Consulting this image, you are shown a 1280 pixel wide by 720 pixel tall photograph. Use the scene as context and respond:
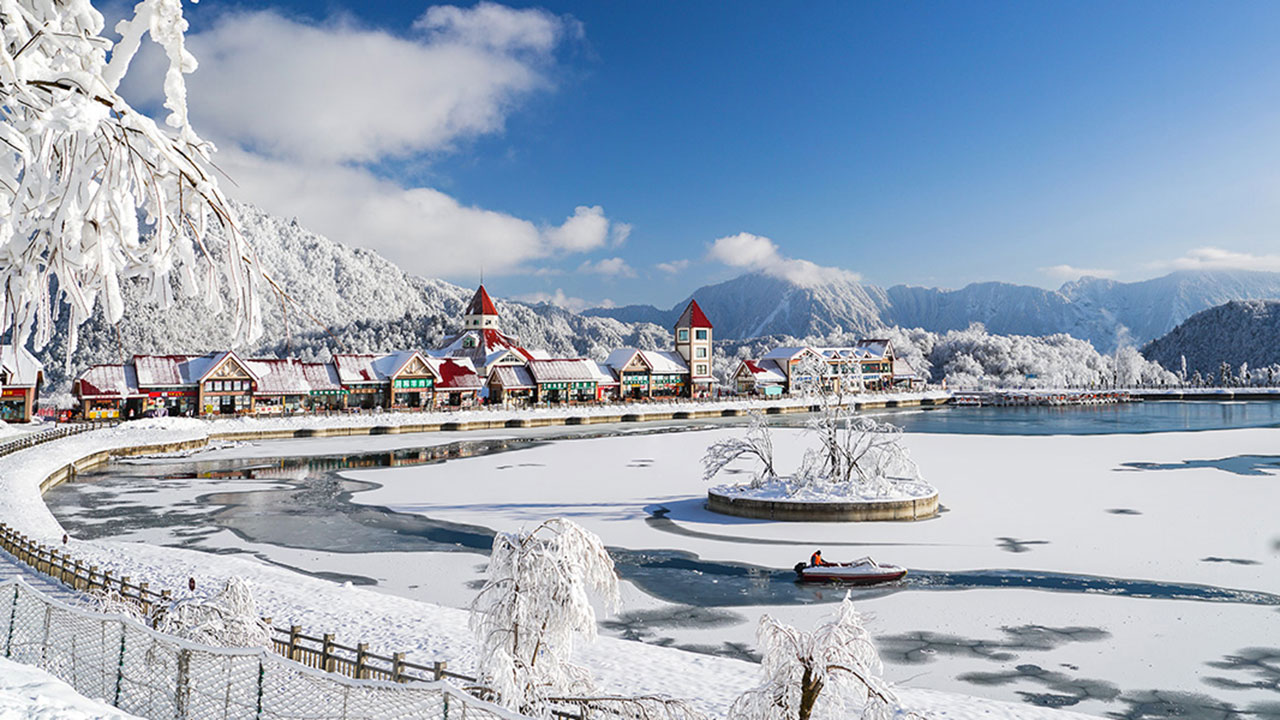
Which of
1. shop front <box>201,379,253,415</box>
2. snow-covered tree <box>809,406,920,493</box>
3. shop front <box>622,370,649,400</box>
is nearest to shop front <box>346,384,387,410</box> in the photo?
shop front <box>201,379,253,415</box>

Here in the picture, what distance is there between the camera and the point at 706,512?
29219mm

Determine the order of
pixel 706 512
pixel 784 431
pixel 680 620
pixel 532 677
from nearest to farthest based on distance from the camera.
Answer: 1. pixel 532 677
2. pixel 680 620
3. pixel 706 512
4. pixel 784 431

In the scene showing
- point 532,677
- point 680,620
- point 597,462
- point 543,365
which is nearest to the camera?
point 532,677

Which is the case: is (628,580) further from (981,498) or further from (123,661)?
(981,498)

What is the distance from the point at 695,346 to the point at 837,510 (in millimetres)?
71666

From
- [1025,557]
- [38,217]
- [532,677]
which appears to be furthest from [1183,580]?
[38,217]

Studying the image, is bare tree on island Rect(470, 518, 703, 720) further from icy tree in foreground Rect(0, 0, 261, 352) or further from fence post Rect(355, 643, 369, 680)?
icy tree in foreground Rect(0, 0, 261, 352)

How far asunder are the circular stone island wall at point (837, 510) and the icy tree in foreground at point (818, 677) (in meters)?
20.0

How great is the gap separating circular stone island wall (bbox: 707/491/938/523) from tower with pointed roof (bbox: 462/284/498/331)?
7382cm

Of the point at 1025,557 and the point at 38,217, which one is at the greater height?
the point at 38,217

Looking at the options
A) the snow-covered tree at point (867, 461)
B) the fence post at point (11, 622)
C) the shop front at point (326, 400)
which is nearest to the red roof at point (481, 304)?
the shop front at point (326, 400)

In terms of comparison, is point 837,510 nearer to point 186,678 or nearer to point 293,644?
point 293,644

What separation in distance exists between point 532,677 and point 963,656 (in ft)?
31.8

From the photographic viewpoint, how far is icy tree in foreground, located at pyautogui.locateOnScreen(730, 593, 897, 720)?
7629mm
